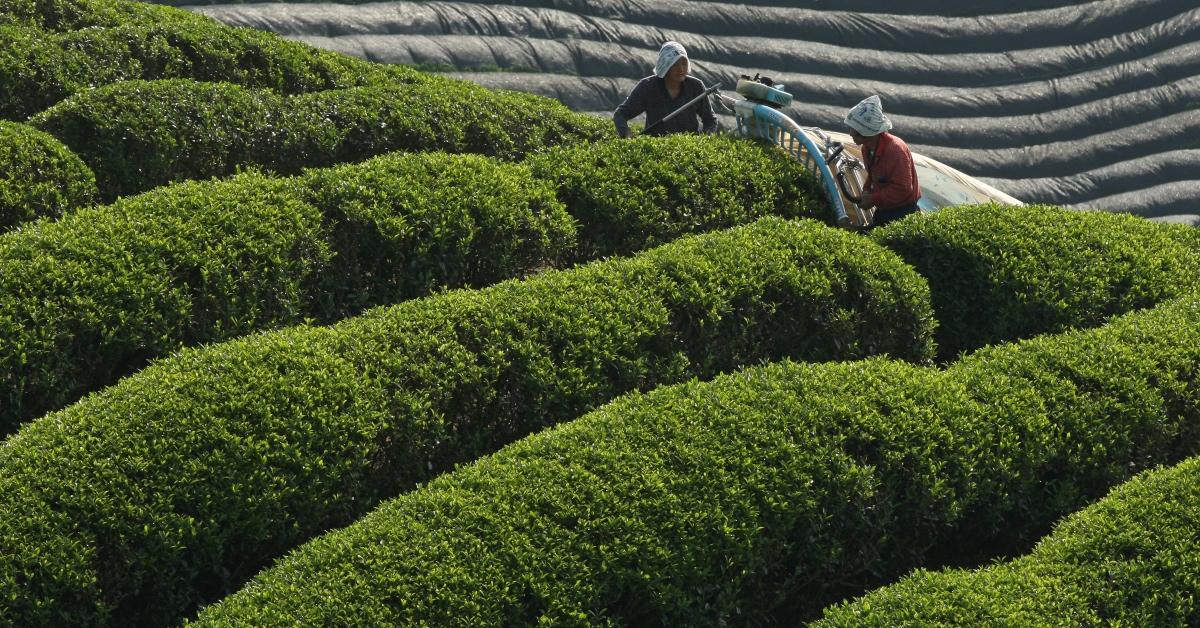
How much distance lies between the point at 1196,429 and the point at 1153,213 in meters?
21.3

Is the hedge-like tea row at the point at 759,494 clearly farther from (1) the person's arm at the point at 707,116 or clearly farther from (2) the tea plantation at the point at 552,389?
(1) the person's arm at the point at 707,116

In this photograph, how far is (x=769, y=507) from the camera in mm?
6965

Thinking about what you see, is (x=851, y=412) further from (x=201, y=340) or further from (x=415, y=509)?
(x=201, y=340)

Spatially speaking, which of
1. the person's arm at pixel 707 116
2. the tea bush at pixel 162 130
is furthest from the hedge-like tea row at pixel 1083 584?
the tea bush at pixel 162 130

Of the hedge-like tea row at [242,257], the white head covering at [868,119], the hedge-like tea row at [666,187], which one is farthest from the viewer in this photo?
the hedge-like tea row at [666,187]

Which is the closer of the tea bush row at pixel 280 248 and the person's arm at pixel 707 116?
the tea bush row at pixel 280 248

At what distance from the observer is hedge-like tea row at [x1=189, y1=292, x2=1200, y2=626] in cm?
634

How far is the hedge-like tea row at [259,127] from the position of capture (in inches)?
414

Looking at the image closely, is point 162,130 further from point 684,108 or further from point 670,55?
point 684,108

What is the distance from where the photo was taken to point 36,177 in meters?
9.83

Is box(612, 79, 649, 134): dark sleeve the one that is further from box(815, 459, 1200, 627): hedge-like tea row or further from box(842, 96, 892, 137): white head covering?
box(815, 459, 1200, 627): hedge-like tea row

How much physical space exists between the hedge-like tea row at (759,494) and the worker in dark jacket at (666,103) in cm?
440

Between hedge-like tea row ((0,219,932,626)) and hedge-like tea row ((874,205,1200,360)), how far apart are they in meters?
0.55

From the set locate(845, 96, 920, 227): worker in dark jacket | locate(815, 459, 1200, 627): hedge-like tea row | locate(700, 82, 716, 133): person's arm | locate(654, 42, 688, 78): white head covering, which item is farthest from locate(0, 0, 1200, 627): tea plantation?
locate(700, 82, 716, 133): person's arm
